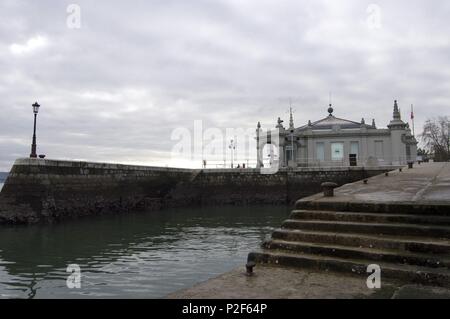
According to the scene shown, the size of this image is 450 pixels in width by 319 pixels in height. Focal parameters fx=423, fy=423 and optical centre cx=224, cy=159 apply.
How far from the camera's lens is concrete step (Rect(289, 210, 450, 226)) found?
6762mm

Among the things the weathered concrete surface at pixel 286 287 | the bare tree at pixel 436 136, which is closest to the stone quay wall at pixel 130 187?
the weathered concrete surface at pixel 286 287

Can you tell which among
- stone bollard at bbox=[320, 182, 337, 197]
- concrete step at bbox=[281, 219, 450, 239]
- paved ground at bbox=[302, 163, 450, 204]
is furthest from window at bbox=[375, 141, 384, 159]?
concrete step at bbox=[281, 219, 450, 239]

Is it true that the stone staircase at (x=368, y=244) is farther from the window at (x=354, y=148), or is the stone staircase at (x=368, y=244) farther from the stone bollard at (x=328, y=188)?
the window at (x=354, y=148)

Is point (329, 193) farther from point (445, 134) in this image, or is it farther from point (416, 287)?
point (445, 134)

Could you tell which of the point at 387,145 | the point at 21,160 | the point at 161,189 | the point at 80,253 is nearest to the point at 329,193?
the point at 80,253

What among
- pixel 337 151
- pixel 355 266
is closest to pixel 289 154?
pixel 337 151

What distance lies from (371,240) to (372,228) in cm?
42

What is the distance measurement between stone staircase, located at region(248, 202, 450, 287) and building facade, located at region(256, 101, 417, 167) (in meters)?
38.9

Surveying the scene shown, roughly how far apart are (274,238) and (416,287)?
2.67 m

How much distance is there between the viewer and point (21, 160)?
2086 cm

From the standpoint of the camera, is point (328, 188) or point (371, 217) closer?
point (371, 217)

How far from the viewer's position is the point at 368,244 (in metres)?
6.52

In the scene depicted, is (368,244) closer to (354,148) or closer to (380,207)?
(380,207)

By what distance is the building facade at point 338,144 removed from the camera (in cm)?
4559
